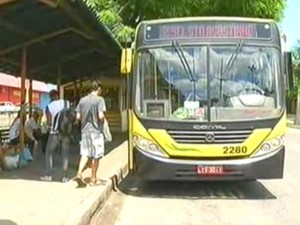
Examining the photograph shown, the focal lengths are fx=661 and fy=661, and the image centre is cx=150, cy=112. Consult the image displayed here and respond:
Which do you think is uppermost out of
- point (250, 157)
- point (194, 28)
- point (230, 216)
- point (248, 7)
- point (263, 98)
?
point (248, 7)

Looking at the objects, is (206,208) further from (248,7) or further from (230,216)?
(248,7)

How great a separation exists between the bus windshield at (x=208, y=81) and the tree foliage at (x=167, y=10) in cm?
1390

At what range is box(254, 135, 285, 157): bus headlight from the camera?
1175cm

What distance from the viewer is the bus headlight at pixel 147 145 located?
38.8ft

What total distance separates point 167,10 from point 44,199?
17.0 m

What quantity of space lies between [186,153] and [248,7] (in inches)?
664

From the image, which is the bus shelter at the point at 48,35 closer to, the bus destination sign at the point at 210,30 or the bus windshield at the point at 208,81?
the bus destination sign at the point at 210,30

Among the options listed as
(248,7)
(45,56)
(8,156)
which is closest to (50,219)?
(8,156)

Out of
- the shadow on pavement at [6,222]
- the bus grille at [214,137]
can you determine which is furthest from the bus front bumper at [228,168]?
the shadow on pavement at [6,222]

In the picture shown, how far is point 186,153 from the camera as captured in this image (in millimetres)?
11727

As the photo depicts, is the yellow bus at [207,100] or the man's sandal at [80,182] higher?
the yellow bus at [207,100]

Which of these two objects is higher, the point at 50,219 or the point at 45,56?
the point at 45,56

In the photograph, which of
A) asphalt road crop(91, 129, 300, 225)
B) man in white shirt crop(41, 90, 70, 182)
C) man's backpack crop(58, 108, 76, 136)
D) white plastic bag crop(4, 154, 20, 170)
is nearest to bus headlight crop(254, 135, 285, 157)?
asphalt road crop(91, 129, 300, 225)

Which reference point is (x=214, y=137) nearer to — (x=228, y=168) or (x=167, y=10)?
(x=228, y=168)
